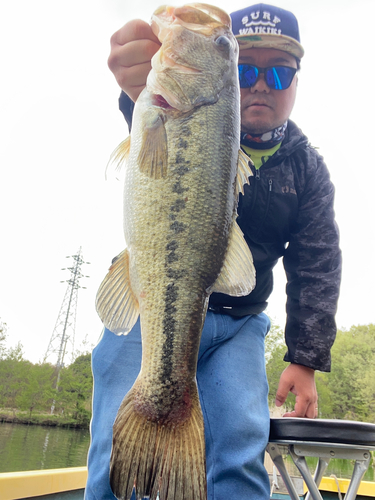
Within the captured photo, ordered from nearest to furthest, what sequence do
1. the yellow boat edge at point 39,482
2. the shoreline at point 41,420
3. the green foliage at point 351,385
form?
the yellow boat edge at point 39,482 → the green foliage at point 351,385 → the shoreline at point 41,420

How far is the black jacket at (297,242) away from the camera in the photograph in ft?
6.84

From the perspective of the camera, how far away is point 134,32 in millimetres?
1604

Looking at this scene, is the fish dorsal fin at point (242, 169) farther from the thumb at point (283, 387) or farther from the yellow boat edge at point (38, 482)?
the yellow boat edge at point (38, 482)

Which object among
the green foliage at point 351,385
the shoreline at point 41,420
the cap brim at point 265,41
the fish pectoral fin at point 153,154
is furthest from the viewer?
the shoreline at point 41,420

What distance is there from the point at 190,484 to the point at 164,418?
0.70 feet

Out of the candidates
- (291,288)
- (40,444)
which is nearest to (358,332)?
(40,444)

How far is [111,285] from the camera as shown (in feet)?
4.70

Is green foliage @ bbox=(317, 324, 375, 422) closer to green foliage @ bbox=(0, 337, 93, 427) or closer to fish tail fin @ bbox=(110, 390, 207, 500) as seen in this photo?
green foliage @ bbox=(0, 337, 93, 427)

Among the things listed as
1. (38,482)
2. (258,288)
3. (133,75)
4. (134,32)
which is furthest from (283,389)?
(38,482)

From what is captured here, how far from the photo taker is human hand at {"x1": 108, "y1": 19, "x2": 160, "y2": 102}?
1.59 metres

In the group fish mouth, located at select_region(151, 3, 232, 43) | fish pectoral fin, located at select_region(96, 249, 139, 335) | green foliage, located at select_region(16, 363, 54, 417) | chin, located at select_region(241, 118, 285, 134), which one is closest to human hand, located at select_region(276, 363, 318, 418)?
fish pectoral fin, located at select_region(96, 249, 139, 335)

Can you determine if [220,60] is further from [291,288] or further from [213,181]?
[291,288]

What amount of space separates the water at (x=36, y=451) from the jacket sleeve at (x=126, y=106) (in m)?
16.8

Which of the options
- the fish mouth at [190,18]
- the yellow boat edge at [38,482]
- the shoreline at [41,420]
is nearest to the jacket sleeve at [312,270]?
the fish mouth at [190,18]
